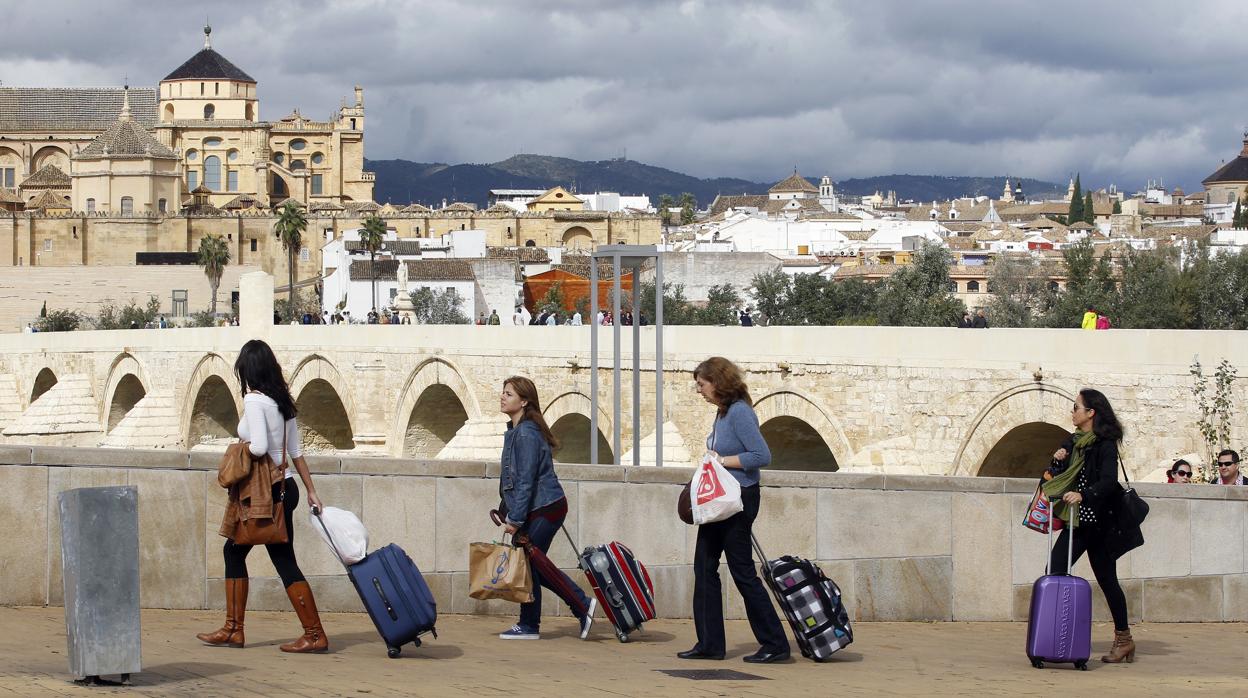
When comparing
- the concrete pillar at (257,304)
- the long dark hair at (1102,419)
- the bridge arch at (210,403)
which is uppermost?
the concrete pillar at (257,304)

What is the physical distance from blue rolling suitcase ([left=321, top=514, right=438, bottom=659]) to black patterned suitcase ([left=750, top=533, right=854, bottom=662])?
1572mm

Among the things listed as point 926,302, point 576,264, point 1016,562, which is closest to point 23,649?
point 1016,562

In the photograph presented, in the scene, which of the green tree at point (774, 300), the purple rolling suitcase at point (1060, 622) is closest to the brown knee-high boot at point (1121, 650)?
the purple rolling suitcase at point (1060, 622)

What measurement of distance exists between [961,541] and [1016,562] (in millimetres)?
322

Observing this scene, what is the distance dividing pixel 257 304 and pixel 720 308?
23606 mm

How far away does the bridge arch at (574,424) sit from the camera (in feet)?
75.5

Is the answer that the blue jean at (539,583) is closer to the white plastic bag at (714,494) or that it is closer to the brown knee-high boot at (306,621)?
the white plastic bag at (714,494)

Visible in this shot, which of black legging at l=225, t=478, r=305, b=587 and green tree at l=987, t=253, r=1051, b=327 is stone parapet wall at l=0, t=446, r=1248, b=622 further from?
green tree at l=987, t=253, r=1051, b=327

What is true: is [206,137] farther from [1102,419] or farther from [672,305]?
[1102,419]

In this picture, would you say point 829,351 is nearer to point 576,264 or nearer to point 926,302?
point 926,302

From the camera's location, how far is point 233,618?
7266 mm

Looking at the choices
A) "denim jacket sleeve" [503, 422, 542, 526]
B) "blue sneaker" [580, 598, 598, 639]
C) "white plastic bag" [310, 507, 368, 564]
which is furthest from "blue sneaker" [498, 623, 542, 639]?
"white plastic bag" [310, 507, 368, 564]

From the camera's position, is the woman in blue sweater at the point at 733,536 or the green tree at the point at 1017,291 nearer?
the woman in blue sweater at the point at 733,536

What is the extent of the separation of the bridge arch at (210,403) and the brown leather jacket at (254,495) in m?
26.1
